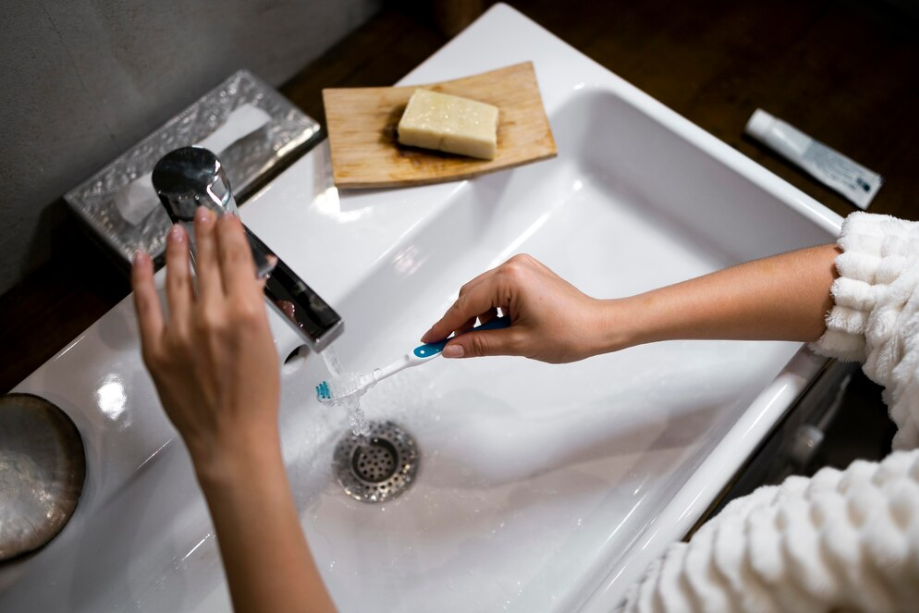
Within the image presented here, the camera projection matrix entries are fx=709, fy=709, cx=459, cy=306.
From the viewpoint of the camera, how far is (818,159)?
2.80ft

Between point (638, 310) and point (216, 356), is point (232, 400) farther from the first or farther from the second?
point (638, 310)

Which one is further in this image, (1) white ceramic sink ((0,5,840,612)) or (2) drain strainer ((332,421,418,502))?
(2) drain strainer ((332,421,418,502))

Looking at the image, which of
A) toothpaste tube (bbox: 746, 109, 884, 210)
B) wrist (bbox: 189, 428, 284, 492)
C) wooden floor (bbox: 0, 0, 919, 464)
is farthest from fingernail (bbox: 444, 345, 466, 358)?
toothpaste tube (bbox: 746, 109, 884, 210)

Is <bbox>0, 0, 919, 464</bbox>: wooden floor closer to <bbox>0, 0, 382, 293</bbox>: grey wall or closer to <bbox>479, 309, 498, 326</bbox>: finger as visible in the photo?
<bbox>0, 0, 382, 293</bbox>: grey wall

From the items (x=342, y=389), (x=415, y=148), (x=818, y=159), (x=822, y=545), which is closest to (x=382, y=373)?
(x=342, y=389)

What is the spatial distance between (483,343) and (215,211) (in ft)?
0.80

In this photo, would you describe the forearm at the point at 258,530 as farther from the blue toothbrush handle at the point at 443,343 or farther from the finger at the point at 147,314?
the blue toothbrush handle at the point at 443,343

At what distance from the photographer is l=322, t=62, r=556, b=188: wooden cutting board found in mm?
726

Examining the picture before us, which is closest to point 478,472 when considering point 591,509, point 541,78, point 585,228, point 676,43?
point 591,509

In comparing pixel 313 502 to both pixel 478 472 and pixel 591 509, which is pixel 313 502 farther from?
pixel 591 509

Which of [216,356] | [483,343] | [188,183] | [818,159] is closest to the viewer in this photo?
[216,356]

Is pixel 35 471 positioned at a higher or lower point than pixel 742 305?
higher

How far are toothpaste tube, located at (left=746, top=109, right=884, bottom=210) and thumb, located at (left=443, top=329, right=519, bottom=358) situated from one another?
48cm

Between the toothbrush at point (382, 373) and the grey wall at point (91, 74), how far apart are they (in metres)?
0.35
